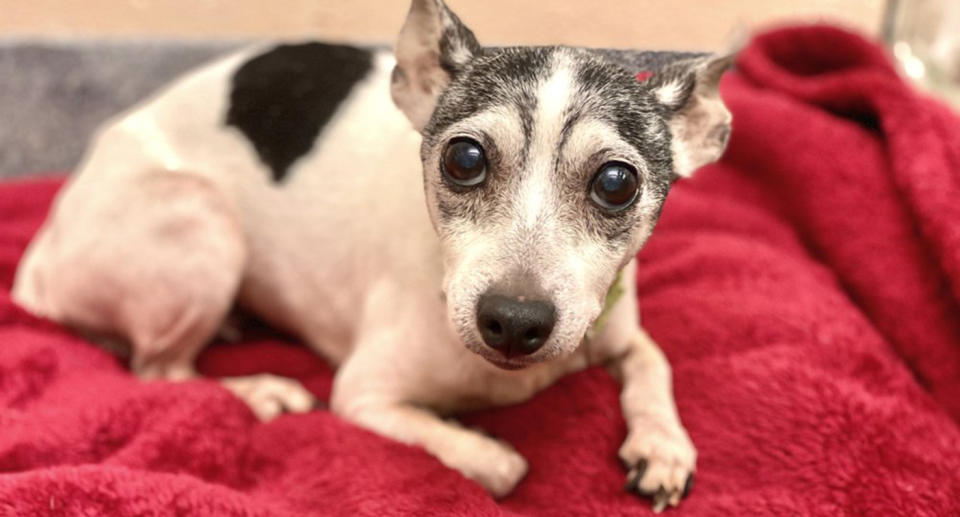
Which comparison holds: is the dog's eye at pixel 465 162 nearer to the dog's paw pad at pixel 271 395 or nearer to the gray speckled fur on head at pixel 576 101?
the gray speckled fur on head at pixel 576 101

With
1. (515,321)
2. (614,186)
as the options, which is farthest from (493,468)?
(614,186)

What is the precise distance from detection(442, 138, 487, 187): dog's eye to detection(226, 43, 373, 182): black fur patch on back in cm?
81

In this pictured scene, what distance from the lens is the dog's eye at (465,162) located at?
1386 millimetres

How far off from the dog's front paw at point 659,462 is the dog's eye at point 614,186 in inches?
21.3

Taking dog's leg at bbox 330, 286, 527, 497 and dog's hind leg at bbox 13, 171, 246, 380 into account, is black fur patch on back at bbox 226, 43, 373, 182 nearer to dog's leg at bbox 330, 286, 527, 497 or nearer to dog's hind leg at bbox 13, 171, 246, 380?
dog's hind leg at bbox 13, 171, 246, 380

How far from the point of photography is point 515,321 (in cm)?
126

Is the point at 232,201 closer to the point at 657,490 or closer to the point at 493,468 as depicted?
the point at 493,468

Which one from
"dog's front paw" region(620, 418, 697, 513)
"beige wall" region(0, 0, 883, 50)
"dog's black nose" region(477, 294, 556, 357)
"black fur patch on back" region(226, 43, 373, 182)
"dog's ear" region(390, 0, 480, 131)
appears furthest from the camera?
"beige wall" region(0, 0, 883, 50)

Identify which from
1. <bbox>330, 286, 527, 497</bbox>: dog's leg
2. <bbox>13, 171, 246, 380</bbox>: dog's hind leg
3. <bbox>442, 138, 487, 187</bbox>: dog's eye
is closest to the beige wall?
<bbox>13, 171, 246, 380</bbox>: dog's hind leg

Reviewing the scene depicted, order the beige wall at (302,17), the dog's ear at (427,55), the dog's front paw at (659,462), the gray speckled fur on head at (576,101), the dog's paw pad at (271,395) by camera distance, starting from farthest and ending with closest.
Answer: the beige wall at (302,17), the dog's paw pad at (271,395), the dog's front paw at (659,462), the dog's ear at (427,55), the gray speckled fur on head at (576,101)

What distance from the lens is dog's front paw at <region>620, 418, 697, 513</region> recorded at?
1.59m

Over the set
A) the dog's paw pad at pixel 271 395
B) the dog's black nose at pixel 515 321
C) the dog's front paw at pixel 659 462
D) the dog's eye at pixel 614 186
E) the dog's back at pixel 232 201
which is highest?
the dog's eye at pixel 614 186

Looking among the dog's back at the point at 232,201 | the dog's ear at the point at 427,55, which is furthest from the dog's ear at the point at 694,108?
the dog's back at the point at 232,201

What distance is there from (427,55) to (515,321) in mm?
589
